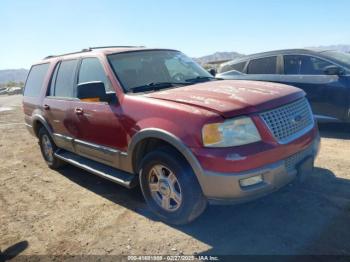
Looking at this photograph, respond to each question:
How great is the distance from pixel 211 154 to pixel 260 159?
45 centimetres

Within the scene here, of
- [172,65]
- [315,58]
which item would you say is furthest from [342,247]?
[315,58]

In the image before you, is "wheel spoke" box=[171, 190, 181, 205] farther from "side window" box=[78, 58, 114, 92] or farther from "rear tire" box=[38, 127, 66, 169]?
"rear tire" box=[38, 127, 66, 169]

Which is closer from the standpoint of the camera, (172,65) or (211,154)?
(211,154)

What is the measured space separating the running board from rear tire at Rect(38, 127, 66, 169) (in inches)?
11.4

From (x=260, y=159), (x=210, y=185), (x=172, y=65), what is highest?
(x=172, y=65)

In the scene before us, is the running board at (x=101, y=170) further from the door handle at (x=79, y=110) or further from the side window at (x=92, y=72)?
the side window at (x=92, y=72)

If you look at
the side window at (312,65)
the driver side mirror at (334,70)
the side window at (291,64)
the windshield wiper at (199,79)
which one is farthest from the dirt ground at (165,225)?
the side window at (291,64)

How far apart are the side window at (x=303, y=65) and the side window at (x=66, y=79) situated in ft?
14.9

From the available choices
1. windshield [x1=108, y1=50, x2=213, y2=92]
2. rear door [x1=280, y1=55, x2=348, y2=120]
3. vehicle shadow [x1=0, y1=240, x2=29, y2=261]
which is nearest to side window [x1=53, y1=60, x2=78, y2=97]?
windshield [x1=108, y1=50, x2=213, y2=92]

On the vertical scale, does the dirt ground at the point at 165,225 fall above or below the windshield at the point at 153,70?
below

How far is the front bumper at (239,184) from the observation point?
10.3 feet

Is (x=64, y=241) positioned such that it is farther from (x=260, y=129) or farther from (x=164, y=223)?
(x=260, y=129)

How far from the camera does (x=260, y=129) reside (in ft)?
10.6

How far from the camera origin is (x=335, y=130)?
7125 mm
